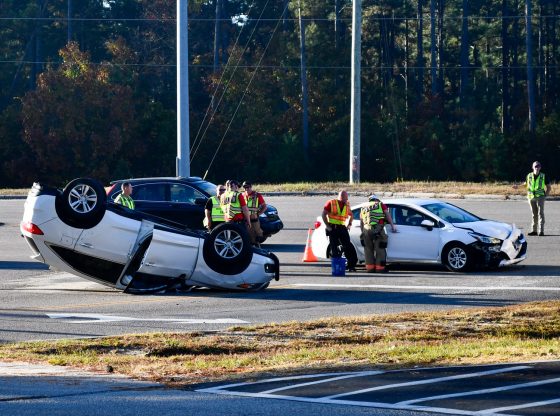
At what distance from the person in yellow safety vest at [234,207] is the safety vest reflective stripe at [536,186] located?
8743mm

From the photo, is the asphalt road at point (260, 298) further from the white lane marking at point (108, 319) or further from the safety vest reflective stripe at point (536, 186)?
the safety vest reflective stripe at point (536, 186)

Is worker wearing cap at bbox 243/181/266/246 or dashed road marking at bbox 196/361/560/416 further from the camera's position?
worker wearing cap at bbox 243/181/266/246

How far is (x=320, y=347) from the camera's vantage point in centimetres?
1313

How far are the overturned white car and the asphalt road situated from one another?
307 mm

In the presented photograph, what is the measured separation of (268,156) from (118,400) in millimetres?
61579

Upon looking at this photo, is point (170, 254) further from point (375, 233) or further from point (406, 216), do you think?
point (406, 216)

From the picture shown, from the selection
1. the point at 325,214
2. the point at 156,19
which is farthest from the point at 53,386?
the point at 156,19

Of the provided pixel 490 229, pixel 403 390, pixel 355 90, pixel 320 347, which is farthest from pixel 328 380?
pixel 355 90

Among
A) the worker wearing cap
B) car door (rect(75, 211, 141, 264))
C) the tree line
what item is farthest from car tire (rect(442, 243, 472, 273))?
the tree line

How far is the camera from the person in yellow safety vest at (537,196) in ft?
89.7

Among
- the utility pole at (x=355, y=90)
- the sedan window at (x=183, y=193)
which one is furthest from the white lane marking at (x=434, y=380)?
the utility pole at (x=355, y=90)

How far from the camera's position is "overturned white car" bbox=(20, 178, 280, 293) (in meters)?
18.1

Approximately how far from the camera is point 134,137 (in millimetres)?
70688

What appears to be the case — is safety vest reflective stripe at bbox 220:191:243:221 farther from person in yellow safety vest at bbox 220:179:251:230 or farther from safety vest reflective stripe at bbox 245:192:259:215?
safety vest reflective stripe at bbox 245:192:259:215
